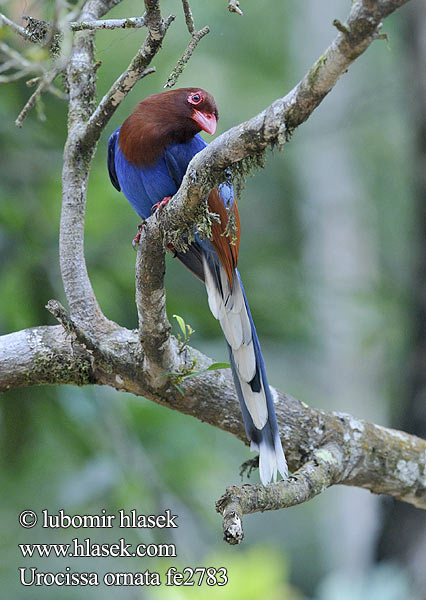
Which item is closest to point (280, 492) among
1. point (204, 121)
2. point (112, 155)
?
point (204, 121)

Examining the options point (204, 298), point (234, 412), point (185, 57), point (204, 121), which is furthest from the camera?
point (204, 298)

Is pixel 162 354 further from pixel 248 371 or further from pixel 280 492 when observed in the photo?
pixel 280 492

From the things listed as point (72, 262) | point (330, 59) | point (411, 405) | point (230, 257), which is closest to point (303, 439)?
point (230, 257)

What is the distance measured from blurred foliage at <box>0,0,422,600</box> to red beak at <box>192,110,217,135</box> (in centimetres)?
44

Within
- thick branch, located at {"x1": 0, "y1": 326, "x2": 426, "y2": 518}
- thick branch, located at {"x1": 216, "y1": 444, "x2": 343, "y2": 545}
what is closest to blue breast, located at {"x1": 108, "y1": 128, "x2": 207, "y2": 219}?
thick branch, located at {"x1": 0, "y1": 326, "x2": 426, "y2": 518}

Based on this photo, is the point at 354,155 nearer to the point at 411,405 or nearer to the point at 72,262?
the point at 411,405

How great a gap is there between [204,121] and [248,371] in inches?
44.0

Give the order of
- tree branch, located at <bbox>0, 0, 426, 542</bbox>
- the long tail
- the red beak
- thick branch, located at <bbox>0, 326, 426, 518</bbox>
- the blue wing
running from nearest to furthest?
tree branch, located at <bbox>0, 0, 426, 542</bbox> < thick branch, located at <bbox>0, 326, 426, 518</bbox> < the long tail < the red beak < the blue wing

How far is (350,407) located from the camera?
20.8 ft

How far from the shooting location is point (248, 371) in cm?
291

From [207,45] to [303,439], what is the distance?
689cm

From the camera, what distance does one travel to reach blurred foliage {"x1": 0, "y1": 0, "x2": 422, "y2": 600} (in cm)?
374

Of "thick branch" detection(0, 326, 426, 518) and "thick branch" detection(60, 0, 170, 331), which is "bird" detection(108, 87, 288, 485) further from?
"thick branch" detection(60, 0, 170, 331)

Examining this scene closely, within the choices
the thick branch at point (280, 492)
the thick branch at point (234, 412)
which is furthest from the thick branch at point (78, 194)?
the thick branch at point (280, 492)
